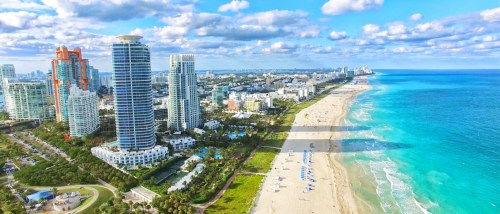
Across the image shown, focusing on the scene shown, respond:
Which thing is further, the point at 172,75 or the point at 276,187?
the point at 172,75

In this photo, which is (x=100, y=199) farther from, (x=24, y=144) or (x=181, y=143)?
(x=24, y=144)

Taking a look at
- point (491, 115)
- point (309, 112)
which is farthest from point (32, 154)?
point (491, 115)

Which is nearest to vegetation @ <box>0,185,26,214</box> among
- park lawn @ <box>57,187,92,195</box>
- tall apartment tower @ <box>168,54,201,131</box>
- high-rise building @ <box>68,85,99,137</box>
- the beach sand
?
park lawn @ <box>57,187,92,195</box>

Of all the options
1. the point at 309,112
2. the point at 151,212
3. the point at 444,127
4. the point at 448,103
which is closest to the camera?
the point at 151,212

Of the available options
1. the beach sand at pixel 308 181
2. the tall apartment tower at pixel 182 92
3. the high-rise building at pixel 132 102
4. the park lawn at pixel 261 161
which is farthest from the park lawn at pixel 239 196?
the tall apartment tower at pixel 182 92

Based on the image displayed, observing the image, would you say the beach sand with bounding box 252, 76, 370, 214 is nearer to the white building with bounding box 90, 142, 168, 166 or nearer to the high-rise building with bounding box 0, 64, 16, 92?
the white building with bounding box 90, 142, 168, 166

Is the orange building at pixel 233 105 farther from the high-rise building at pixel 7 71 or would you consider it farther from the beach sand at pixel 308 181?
the high-rise building at pixel 7 71

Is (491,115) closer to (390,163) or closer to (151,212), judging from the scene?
(390,163)
